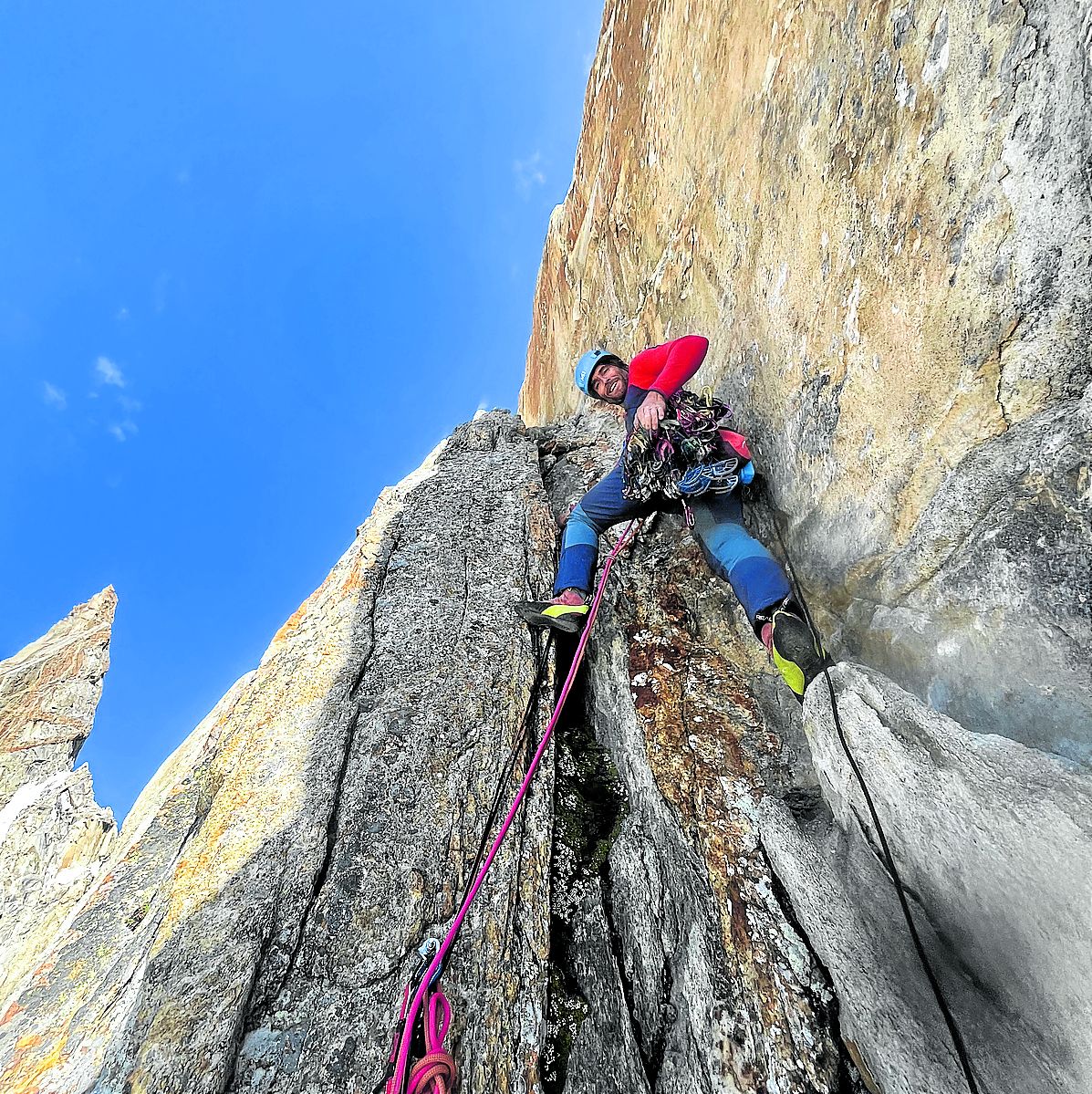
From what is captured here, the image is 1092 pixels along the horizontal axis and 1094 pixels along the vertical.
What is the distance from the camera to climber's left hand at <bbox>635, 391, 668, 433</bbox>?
4.32 metres

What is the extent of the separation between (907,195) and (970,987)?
3.50m

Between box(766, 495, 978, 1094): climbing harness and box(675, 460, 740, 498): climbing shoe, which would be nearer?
box(766, 495, 978, 1094): climbing harness

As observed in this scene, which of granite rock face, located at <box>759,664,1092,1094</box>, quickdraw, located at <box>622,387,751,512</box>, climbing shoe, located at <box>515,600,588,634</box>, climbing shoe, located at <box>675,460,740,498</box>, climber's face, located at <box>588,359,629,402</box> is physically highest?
climber's face, located at <box>588,359,629,402</box>

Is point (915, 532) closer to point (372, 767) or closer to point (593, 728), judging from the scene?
point (593, 728)

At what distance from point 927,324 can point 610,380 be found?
2969mm

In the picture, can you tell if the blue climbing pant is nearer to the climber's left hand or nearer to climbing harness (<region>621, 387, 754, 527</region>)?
climbing harness (<region>621, 387, 754, 527</region>)

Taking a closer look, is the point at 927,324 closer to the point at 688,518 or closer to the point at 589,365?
the point at 688,518

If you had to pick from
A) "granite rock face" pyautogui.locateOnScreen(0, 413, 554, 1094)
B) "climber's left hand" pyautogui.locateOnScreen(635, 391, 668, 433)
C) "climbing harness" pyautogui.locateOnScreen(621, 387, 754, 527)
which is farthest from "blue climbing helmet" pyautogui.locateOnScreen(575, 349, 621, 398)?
"granite rock face" pyautogui.locateOnScreen(0, 413, 554, 1094)

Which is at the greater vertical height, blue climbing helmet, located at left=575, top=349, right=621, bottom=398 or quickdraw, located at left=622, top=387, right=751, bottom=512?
blue climbing helmet, located at left=575, top=349, right=621, bottom=398

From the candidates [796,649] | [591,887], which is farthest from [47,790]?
[796,649]

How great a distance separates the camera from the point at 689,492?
14.2 ft

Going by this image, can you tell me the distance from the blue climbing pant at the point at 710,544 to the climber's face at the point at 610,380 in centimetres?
79

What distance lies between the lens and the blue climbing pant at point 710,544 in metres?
3.61

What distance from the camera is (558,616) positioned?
4.68m
